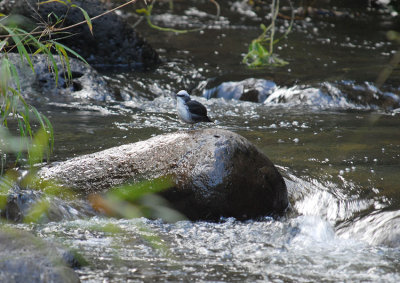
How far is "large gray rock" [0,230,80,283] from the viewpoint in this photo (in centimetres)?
313

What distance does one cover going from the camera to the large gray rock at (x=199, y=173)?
15.8 ft

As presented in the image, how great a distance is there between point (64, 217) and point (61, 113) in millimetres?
3426

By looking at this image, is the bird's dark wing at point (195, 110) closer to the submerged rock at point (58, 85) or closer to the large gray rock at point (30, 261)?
the large gray rock at point (30, 261)

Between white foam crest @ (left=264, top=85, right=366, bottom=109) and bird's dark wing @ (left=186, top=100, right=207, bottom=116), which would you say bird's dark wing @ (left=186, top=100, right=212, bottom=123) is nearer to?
bird's dark wing @ (left=186, top=100, right=207, bottom=116)

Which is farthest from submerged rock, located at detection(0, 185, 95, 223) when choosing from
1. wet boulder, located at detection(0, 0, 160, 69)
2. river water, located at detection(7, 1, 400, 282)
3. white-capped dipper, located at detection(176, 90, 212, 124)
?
wet boulder, located at detection(0, 0, 160, 69)

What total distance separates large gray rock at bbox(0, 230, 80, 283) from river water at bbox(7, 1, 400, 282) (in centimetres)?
27

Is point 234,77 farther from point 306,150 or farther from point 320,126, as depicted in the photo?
point 306,150

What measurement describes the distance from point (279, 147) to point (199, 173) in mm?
1728

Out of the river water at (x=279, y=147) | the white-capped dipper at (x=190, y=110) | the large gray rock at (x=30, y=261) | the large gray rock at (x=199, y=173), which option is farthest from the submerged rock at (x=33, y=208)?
the white-capped dipper at (x=190, y=110)

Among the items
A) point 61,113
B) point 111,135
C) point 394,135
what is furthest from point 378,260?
point 61,113

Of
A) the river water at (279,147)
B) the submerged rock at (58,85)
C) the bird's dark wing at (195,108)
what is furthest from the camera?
the submerged rock at (58,85)

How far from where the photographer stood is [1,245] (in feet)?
10.8

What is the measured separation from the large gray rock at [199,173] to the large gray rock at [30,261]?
154cm

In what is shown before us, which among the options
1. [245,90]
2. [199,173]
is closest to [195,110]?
[199,173]
